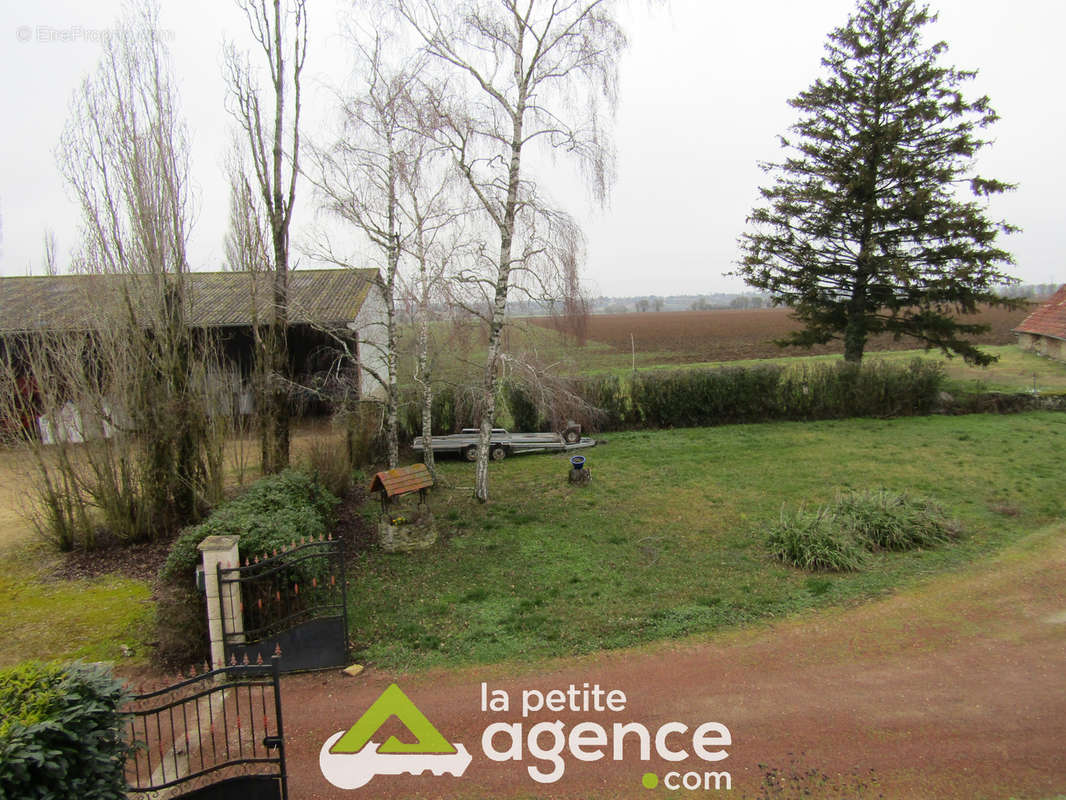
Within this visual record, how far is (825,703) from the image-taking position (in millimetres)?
5277

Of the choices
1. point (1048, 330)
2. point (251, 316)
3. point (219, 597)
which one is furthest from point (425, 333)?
point (1048, 330)

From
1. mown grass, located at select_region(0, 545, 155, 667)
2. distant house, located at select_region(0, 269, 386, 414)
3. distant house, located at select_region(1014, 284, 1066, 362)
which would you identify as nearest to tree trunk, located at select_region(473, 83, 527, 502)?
distant house, located at select_region(0, 269, 386, 414)

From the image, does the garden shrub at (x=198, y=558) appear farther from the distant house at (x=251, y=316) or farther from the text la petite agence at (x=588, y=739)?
the distant house at (x=251, y=316)

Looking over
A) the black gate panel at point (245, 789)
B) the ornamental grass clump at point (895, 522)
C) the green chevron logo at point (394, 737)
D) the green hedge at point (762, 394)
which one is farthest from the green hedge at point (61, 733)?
the green hedge at point (762, 394)

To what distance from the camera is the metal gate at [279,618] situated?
619 centimetres

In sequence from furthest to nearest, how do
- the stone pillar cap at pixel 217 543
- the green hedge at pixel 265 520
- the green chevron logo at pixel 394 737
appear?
the green hedge at pixel 265 520, the stone pillar cap at pixel 217 543, the green chevron logo at pixel 394 737

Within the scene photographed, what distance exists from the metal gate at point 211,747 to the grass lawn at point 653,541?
145 cm

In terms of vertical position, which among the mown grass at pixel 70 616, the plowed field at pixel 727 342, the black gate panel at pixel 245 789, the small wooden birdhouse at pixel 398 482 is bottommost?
the mown grass at pixel 70 616

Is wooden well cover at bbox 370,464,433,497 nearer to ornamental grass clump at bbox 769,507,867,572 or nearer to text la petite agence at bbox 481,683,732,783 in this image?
text la petite agence at bbox 481,683,732,783

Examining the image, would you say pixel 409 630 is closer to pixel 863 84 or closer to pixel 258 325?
pixel 258 325

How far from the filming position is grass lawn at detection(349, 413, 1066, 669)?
22.5ft

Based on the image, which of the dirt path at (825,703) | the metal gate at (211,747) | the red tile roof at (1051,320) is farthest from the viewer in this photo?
the red tile roof at (1051,320)

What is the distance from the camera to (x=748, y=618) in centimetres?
688

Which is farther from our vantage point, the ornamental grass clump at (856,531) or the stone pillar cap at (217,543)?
the ornamental grass clump at (856,531)
